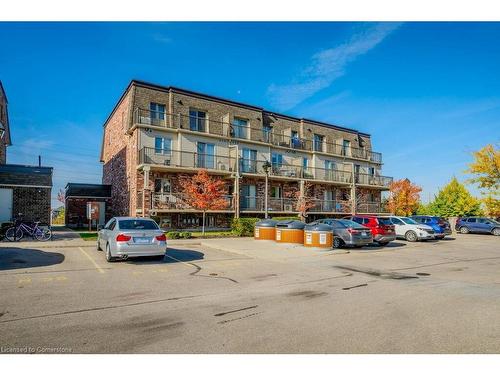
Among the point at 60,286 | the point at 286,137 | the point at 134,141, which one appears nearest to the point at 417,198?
the point at 286,137

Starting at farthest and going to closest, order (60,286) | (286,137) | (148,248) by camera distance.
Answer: (286,137)
(148,248)
(60,286)

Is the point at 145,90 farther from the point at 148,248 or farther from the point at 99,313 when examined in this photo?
the point at 99,313

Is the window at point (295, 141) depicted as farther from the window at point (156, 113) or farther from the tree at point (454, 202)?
the tree at point (454, 202)

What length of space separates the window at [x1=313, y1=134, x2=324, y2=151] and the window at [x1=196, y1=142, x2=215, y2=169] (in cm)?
1256

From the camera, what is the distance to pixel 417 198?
40.5 metres

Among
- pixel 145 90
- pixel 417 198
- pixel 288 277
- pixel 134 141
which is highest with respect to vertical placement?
pixel 145 90

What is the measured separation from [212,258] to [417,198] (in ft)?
115

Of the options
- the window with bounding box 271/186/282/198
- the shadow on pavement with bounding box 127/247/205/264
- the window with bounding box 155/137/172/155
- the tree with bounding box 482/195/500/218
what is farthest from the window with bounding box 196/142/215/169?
the tree with bounding box 482/195/500/218

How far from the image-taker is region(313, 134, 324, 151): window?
116 ft

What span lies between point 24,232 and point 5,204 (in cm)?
701

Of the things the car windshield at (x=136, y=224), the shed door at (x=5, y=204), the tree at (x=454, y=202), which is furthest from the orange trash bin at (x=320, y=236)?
the tree at (x=454, y=202)

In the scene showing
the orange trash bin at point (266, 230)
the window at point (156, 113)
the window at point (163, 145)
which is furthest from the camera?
the window at point (156, 113)

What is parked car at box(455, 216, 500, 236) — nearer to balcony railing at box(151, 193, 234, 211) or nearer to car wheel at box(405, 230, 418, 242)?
car wheel at box(405, 230, 418, 242)

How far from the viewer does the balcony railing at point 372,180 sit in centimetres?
3751
